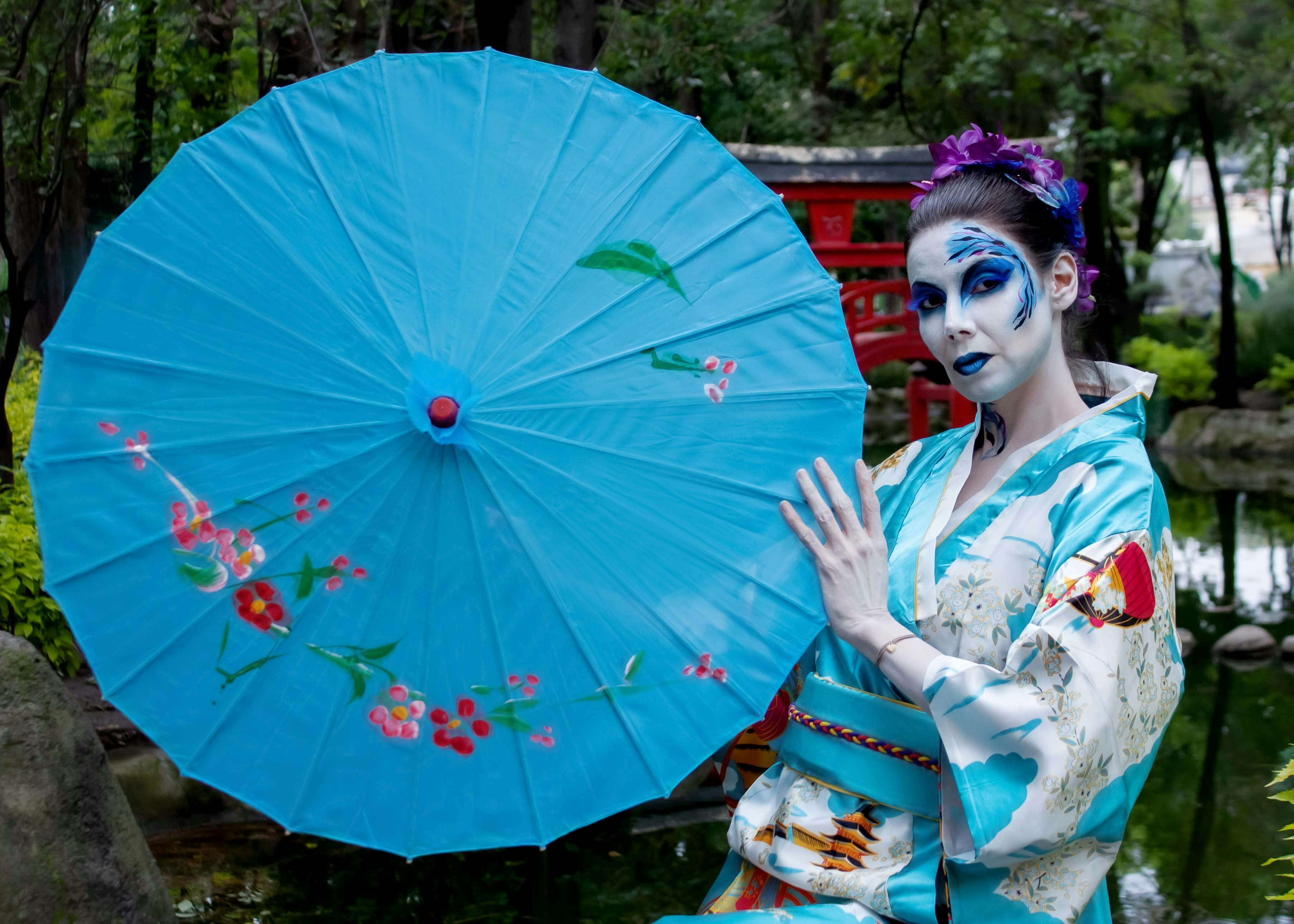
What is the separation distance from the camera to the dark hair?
1986 mm

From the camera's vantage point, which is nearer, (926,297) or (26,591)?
(926,297)

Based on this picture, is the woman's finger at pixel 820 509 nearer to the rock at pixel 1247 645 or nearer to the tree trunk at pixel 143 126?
the tree trunk at pixel 143 126

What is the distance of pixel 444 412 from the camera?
170 cm

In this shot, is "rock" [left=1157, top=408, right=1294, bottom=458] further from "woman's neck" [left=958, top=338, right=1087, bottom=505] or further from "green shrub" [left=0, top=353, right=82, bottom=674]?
"woman's neck" [left=958, top=338, right=1087, bottom=505]

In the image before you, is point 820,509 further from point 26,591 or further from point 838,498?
point 26,591

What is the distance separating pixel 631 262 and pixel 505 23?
14.9 ft

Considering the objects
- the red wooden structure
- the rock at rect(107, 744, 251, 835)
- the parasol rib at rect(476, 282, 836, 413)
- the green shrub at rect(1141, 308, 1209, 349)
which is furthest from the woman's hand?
the green shrub at rect(1141, 308, 1209, 349)

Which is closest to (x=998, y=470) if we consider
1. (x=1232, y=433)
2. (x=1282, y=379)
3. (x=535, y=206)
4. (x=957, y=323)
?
(x=957, y=323)

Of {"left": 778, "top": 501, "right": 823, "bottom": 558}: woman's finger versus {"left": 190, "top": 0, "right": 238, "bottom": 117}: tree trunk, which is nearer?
{"left": 778, "top": 501, "right": 823, "bottom": 558}: woman's finger

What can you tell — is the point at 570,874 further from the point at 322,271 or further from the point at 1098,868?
the point at 322,271

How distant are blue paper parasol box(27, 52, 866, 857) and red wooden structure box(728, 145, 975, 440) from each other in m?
6.73

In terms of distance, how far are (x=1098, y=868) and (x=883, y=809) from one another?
0.33m

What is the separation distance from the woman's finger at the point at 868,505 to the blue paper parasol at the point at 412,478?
2.6 inches

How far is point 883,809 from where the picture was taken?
189 cm
